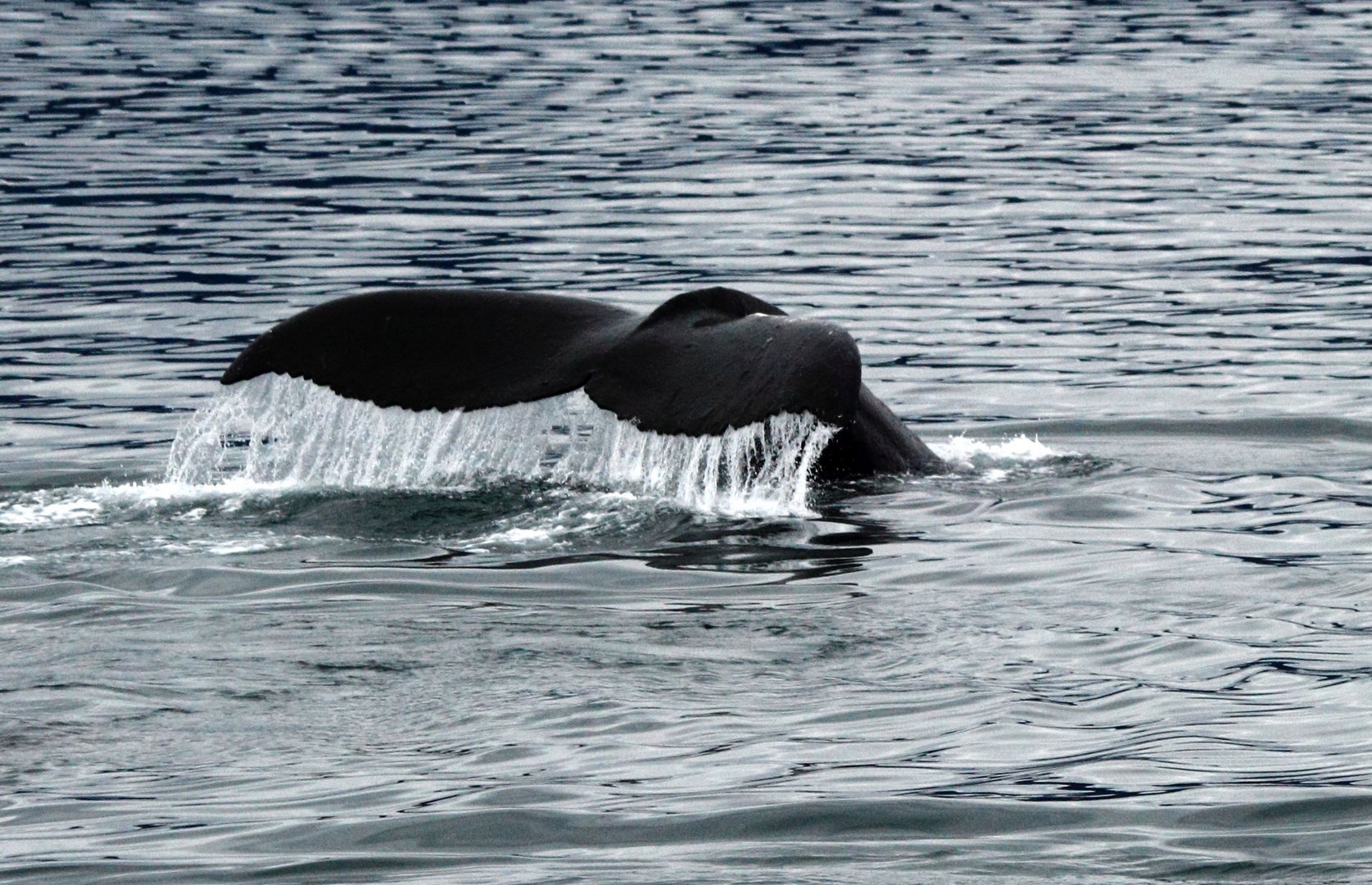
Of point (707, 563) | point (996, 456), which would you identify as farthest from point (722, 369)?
point (996, 456)

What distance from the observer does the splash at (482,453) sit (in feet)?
27.9

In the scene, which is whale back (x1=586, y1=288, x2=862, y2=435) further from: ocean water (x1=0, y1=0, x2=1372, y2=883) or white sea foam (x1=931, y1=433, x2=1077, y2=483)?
white sea foam (x1=931, y1=433, x2=1077, y2=483)

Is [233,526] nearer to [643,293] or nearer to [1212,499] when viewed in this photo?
[1212,499]

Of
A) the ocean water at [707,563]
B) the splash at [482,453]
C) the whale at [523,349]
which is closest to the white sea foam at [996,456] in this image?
the ocean water at [707,563]

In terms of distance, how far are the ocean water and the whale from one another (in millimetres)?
184

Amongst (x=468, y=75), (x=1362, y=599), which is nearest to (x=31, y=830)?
(x=1362, y=599)

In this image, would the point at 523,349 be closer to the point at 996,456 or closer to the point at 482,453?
the point at 482,453

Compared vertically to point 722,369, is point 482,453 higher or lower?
lower

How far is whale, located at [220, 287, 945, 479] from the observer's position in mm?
7926

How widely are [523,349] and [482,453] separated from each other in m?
1.02

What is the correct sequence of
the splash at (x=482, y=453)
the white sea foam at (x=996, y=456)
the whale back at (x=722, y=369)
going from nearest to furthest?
the whale back at (x=722, y=369)
the splash at (x=482, y=453)
the white sea foam at (x=996, y=456)

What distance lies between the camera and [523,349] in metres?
8.50

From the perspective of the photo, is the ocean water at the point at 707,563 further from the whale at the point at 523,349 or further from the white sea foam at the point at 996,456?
the whale at the point at 523,349

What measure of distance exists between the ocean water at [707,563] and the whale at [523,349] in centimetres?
18
